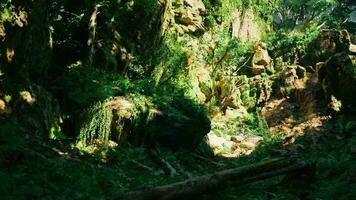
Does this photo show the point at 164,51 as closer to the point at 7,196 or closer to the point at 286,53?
the point at 286,53

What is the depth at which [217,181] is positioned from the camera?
6078 millimetres

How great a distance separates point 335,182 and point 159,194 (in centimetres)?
289

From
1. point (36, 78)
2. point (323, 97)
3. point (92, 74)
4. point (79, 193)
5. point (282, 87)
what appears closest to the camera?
point (79, 193)

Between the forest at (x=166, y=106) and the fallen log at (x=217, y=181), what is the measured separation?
2cm

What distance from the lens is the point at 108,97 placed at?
1232 centimetres

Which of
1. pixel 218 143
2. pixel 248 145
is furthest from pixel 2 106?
pixel 248 145

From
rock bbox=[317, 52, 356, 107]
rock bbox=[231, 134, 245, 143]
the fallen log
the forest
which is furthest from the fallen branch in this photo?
rock bbox=[317, 52, 356, 107]

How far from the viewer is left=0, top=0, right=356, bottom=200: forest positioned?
657 centimetres

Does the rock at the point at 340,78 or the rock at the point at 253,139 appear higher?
the rock at the point at 340,78

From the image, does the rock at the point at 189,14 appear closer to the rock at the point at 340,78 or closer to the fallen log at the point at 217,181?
the rock at the point at 340,78

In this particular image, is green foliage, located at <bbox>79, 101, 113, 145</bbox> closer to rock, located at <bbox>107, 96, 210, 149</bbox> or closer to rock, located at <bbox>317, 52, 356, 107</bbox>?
rock, located at <bbox>107, 96, 210, 149</bbox>

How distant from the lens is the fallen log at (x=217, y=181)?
212 inches

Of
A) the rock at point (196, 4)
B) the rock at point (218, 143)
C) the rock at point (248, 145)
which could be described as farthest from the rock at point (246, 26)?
the rock at point (248, 145)

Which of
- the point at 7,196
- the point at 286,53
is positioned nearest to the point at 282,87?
the point at 286,53
